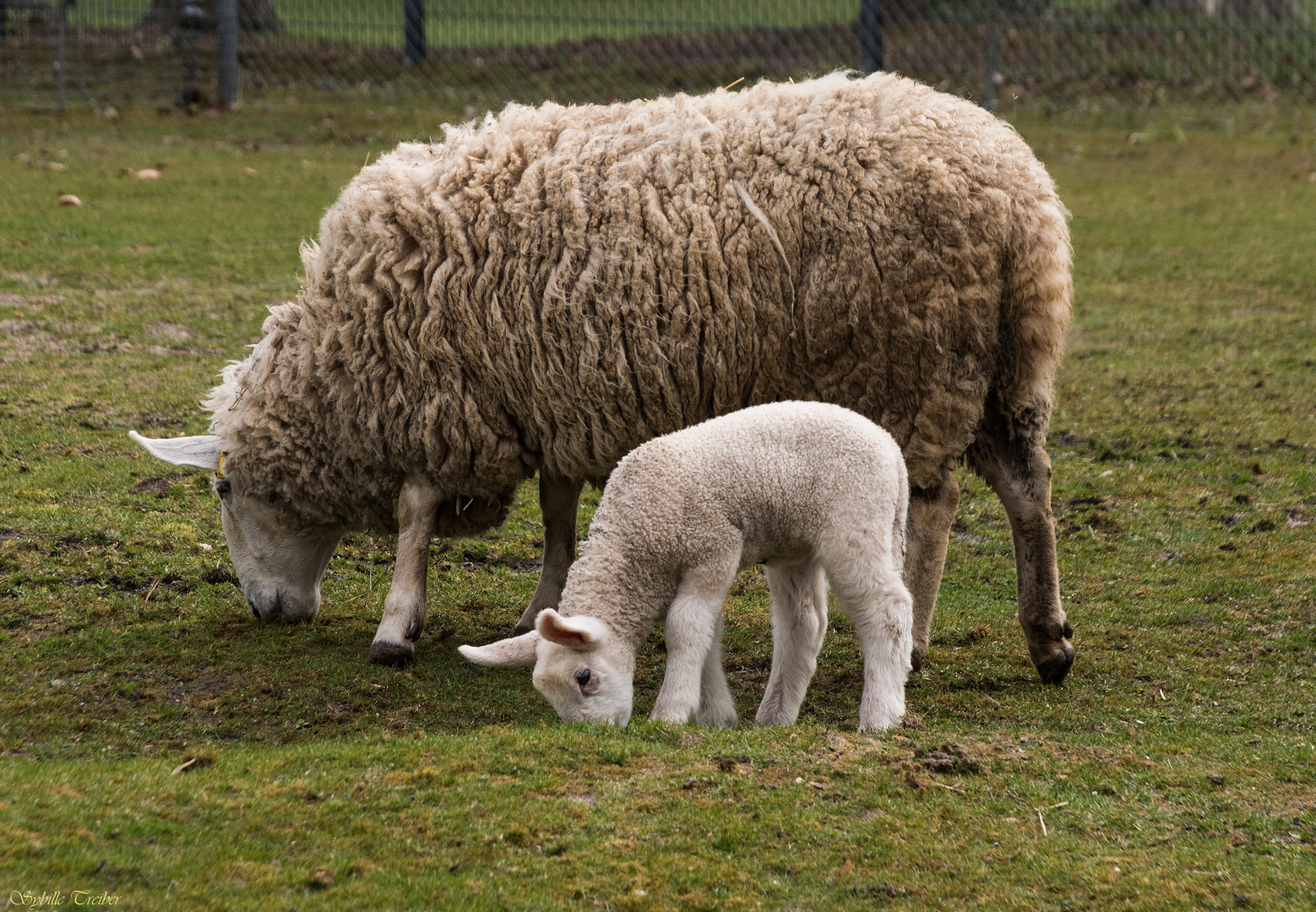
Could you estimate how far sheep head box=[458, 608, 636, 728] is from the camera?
4746mm

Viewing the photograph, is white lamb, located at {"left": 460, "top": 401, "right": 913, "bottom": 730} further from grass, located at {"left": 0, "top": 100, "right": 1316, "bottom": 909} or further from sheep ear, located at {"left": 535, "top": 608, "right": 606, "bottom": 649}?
grass, located at {"left": 0, "top": 100, "right": 1316, "bottom": 909}

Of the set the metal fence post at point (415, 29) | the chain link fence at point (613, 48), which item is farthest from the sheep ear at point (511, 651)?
the metal fence post at point (415, 29)

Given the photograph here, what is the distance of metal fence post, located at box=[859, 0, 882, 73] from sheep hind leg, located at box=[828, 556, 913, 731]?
46.4 ft

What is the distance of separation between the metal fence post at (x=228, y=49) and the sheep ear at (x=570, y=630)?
648 inches

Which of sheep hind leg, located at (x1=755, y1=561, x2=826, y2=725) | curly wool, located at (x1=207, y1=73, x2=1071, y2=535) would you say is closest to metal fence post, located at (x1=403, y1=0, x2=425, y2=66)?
curly wool, located at (x1=207, y1=73, x2=1071, y2=535)

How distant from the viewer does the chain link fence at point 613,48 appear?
19.7m

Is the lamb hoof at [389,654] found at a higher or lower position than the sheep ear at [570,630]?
lower

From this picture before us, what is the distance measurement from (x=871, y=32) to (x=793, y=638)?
1430 cm

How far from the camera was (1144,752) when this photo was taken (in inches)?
183

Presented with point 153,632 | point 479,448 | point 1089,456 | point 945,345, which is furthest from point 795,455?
point 1089,456

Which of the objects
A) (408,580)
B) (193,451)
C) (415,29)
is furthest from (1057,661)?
(415,29)

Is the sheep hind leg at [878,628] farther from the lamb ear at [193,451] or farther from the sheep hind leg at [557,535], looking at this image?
the lamb ear at [193,451]

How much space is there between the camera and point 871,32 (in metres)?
18.0

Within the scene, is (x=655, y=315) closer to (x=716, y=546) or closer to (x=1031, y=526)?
(x=716, y=546)
